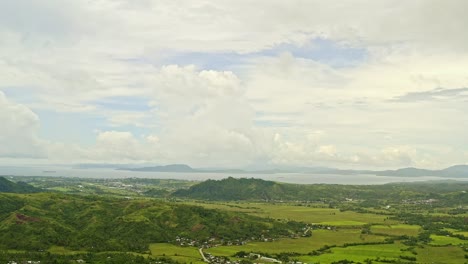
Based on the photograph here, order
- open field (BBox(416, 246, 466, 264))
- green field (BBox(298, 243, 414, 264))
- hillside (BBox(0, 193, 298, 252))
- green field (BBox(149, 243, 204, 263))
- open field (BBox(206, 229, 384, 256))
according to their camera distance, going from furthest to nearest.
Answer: open field (BBox(206, 229, 384, 256)) → hillside (BBox(0, 193, 298, 252)) → green field (BBox(298, 243, 414, 264)) → open field (BBox(416, 246, 466, 264)) → green field (BBox(149, 243, 204, 263))

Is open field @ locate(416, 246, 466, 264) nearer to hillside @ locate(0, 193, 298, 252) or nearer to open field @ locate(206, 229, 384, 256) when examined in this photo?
open field @ locate(206, 229, 384, 256)

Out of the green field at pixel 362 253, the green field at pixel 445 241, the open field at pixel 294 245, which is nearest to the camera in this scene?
the green field at pixel 362 253

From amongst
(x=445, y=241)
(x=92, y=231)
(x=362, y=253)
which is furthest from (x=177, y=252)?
(x=445, y=241)

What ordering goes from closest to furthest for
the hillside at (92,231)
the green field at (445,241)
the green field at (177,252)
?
the green field at (177,252)
the hillside at (92,231)
the green field at (445,241)

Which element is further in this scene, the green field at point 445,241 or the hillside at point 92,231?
the green field at point 445,241

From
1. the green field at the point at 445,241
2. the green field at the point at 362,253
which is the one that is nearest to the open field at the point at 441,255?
the green field at the point at 362,253

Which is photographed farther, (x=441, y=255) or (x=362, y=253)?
(x=362, y=253)


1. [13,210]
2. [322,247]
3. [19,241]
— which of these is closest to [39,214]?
[13,210]

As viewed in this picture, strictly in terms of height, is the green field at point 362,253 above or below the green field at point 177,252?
above

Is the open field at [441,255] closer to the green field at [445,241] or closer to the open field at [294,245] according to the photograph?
the green field at [445,241]

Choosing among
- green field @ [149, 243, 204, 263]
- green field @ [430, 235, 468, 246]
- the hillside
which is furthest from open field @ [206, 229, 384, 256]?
green field @ [430, 235, 468, 246]

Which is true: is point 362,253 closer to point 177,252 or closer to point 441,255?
point 441,255
